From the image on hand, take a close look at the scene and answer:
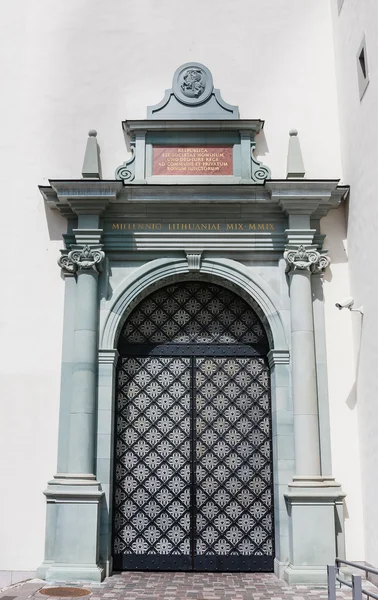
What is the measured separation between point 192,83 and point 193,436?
5389mm

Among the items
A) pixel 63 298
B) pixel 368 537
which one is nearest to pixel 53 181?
pixel 63 298

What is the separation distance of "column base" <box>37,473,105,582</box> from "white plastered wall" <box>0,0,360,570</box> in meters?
1.58

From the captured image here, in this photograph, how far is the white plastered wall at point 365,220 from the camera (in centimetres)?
866

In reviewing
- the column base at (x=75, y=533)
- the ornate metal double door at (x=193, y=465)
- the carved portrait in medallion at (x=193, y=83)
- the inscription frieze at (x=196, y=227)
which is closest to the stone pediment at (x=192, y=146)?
the carved portrait in medallion at (x=193, y=83)

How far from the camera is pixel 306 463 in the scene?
906cm

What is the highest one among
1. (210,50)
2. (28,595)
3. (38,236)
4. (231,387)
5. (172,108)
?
(210,50)

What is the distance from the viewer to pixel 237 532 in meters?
9.56

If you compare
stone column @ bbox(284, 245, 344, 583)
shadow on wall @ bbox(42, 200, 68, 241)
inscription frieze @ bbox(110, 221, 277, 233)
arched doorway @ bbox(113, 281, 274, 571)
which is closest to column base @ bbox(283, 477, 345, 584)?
stone column @ bbox(284, 245, 344, 583)

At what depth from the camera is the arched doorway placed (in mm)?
9516

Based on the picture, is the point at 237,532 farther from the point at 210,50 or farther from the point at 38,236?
the point at 210,50

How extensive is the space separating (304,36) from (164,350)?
5.50 metres

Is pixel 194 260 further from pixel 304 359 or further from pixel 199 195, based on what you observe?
pixel 304 359

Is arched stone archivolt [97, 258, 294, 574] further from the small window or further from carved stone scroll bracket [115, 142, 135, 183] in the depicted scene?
the small window

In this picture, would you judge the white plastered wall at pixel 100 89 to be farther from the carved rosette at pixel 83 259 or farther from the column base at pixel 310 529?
the column base at pixel 310 529
